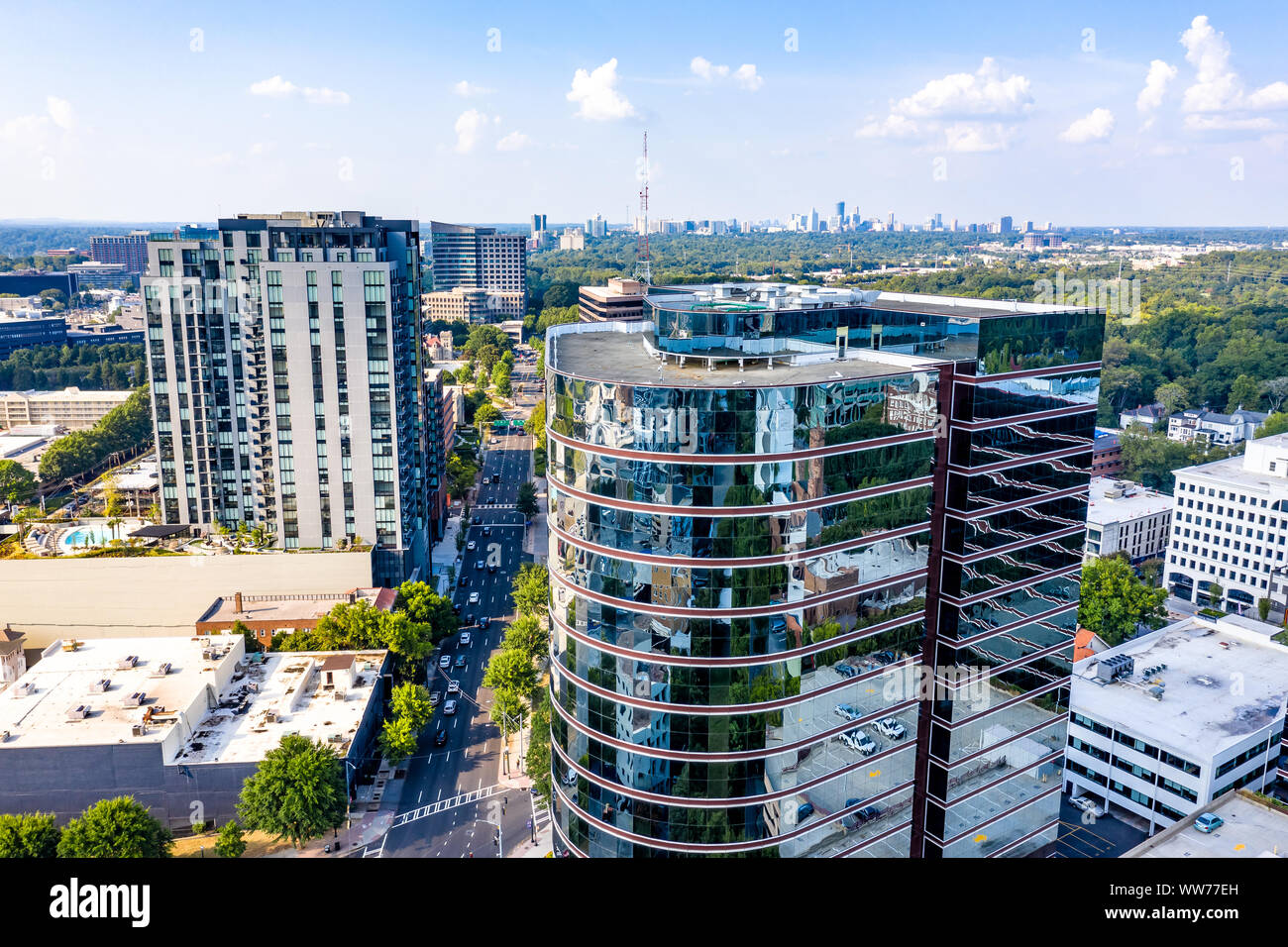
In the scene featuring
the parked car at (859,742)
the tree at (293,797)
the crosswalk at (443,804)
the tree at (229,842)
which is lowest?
the crosswalk at (443,804)

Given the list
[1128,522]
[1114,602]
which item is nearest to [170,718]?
[1114,602]

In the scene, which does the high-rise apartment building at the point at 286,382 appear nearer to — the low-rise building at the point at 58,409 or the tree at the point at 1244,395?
the low-rise building at the point at 58,409

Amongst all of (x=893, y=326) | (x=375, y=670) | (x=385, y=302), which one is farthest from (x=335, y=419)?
(x=893, y=326)

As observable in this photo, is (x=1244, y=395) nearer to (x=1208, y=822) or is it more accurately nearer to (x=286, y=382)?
(x=1208, y=822)

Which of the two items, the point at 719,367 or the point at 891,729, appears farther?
the point at 719,367

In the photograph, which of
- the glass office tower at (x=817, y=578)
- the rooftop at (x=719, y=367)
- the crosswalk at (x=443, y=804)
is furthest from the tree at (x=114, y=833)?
the rooftop at (x=719, y=367)

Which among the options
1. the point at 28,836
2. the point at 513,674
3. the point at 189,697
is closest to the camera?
the point at 28,836

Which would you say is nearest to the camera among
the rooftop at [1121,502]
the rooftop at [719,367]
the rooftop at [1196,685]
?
the rooftop at [719,367]
